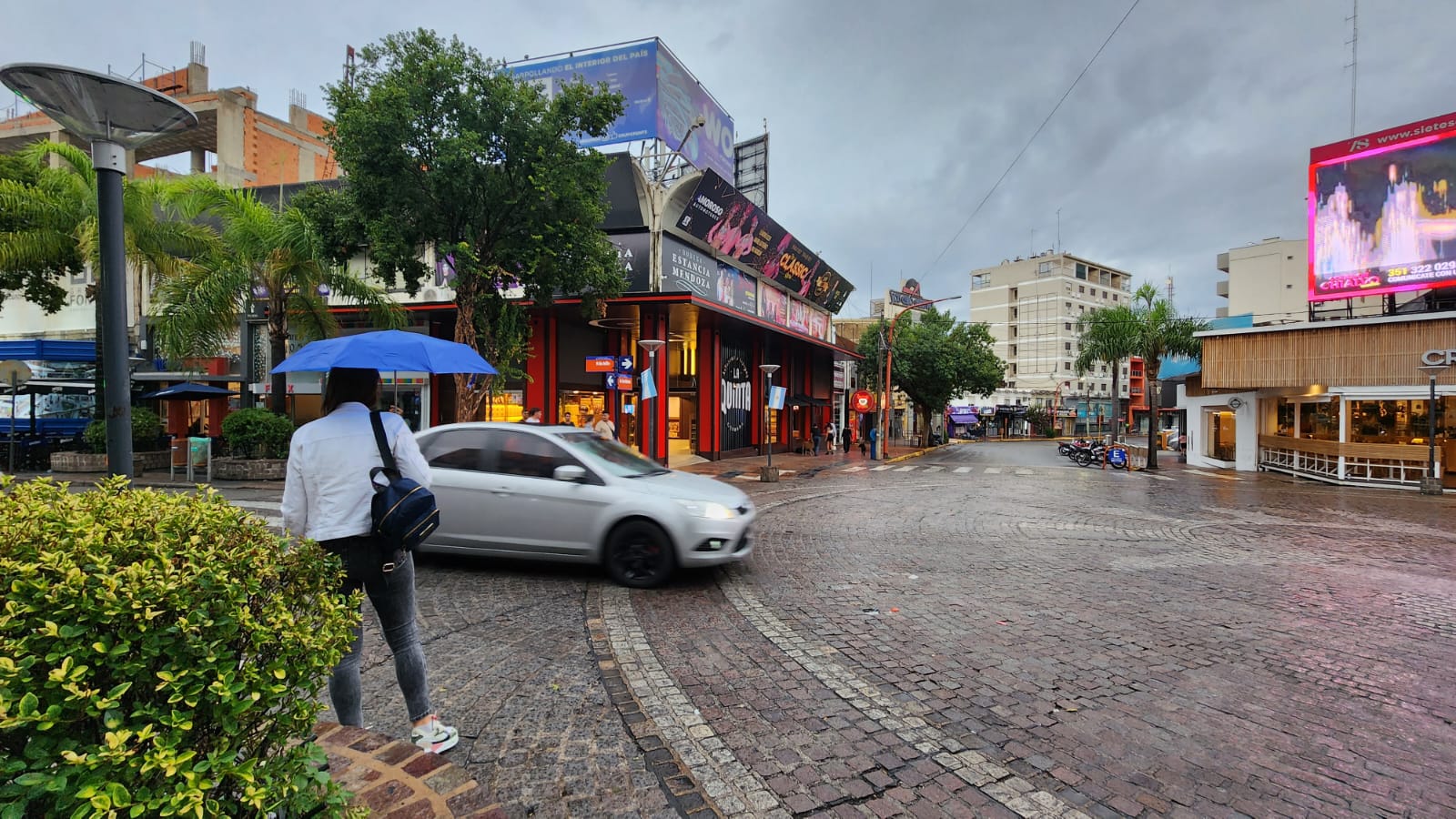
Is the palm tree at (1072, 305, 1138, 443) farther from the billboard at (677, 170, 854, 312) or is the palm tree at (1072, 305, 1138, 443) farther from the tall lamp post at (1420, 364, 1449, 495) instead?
the billboard at (677, 170, 854, 312)

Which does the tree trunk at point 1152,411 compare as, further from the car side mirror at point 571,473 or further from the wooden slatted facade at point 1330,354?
the car side mirror at point 571,473

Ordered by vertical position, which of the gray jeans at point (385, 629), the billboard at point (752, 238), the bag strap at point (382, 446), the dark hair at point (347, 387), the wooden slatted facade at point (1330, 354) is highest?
the billboard at point (752, 238)

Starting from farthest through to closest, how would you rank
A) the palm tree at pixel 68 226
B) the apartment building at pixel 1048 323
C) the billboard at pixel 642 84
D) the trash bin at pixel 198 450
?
the apartment building at pixel 1048 323 → the billboard at pixel 642 84 → the trash bin at pixel 198 450 → the palm tree at pixel 68 226

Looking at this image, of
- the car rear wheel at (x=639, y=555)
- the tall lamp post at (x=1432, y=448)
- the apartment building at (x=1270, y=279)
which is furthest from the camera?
the apartment building at (x=1270, y=279)

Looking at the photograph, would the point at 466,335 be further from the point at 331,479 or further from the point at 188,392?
the point at 188,392

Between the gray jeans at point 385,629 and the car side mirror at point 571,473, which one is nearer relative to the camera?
the gray jeans at point 385,629

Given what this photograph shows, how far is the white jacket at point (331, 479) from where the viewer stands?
2.79m

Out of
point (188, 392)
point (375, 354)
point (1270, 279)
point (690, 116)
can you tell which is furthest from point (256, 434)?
point (1270, 279)

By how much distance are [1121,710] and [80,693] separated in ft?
14.3

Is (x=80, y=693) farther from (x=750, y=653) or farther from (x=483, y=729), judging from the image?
(x=750, y=653)

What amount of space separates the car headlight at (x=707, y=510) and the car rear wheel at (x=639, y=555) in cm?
32

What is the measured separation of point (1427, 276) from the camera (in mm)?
17656

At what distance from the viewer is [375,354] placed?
4461 mm

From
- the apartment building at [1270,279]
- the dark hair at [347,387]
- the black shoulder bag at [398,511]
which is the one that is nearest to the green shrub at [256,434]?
the dark hair at [347,387]
